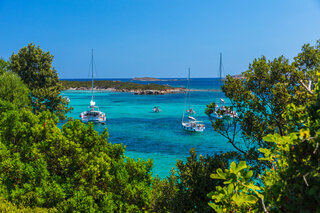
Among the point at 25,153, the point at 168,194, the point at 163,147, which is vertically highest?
the point at 25,153

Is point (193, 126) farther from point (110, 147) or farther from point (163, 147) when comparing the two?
point (110, 147)

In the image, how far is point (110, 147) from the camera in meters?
10.8

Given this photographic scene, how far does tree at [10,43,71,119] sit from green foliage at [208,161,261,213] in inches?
842

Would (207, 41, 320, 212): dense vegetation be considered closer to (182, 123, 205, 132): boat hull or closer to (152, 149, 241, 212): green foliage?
(152, 149, 241, 212): green foliage

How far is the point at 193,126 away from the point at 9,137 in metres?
28.1

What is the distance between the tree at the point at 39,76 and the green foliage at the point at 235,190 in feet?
70.2

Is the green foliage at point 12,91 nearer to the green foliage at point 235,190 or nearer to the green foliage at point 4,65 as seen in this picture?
the green foliage at point 4,65

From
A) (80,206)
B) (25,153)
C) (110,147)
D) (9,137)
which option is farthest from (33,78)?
(80,206)

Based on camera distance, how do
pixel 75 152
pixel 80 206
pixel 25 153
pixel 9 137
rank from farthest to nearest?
pixel 9 137, pixel 25 153, pixel 75 152, pixel 80 206

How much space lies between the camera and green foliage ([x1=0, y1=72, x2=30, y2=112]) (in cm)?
1884

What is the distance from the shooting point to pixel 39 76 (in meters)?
22.7

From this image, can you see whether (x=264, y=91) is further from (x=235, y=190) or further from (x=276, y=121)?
(x=235, y=190)

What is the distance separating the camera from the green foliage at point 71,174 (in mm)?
8531

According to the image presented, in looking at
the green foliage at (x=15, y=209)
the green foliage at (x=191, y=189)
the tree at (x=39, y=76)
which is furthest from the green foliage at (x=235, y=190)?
the tree at (x=39, y=76)
